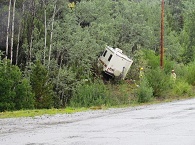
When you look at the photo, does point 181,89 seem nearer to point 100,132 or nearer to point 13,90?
point 13,90

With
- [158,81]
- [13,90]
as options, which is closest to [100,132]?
[158,81]

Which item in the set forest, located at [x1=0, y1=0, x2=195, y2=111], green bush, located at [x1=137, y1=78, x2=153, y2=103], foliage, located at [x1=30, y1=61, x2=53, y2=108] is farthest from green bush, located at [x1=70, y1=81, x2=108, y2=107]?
foliage, located at [x1=30, y1=61, x2=53, y2=108]

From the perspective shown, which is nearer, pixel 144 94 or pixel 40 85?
pixel 144 94

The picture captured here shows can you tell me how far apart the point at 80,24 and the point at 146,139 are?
4490 centimetres

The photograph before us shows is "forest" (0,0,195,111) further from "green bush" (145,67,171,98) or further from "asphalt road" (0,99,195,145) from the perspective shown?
"asphalt road" (0,99,195,145)

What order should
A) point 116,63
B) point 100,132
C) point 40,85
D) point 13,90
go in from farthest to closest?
1. point 116,63
2. point 40,85
3. point 13,90
4. point 100,132

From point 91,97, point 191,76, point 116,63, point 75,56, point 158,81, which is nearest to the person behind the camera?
point 91,97

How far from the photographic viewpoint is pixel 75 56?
48656 millimetres

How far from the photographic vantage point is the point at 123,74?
47.6m

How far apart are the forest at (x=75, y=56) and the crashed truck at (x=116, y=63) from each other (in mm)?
907

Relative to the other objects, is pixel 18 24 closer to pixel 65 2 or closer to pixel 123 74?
pixel 65 2

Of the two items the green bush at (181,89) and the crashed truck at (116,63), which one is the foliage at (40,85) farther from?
the green bush at (181,89)

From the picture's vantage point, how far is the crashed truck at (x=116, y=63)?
46.8m

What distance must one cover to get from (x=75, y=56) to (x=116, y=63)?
4.18 m
